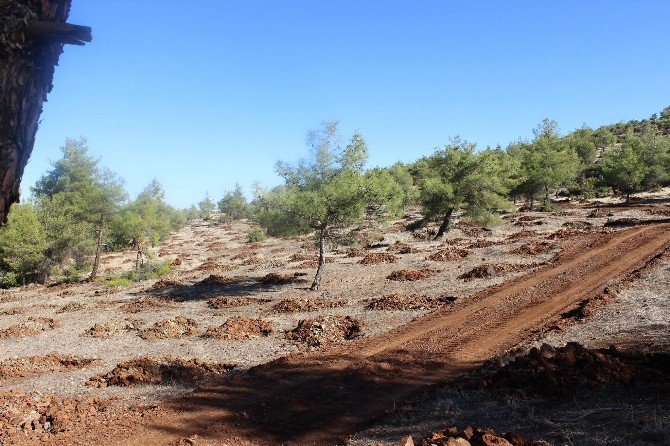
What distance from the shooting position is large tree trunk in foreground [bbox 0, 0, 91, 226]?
2443 mm

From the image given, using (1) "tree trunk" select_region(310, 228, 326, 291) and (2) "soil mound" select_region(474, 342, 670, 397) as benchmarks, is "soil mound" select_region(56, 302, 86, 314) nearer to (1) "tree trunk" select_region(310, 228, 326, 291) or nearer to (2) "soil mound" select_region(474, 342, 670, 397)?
(1) "tree trunk" select_region(310, 228, 326, 291)

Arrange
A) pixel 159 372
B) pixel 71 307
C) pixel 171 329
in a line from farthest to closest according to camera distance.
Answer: pixel 71 307
pixel 171 329
pixel 159 372

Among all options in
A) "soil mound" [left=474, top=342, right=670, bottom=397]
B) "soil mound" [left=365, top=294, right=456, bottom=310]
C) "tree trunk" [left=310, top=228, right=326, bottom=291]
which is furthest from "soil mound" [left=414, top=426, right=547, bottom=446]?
"tree trunk" [left=310, top=228, right=326, bottom=291]

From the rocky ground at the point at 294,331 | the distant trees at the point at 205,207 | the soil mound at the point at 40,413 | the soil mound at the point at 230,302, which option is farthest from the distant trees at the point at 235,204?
the soil mound at the point at 40,413

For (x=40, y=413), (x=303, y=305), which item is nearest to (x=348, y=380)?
(x=40, y=413)

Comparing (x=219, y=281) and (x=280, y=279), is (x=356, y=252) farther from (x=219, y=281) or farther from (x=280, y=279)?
(x=219, y=281)

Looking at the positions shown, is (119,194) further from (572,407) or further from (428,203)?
(572,407)

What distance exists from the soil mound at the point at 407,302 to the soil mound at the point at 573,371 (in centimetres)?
745

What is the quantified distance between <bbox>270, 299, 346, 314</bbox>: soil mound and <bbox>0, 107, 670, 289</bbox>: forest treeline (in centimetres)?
259

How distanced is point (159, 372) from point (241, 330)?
13.0 ft

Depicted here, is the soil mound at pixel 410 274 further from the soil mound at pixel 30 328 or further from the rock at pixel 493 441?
the rock at pixel 493 441

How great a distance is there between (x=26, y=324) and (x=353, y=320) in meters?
13.9

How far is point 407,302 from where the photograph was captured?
16.4m

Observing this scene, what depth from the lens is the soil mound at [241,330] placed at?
46.3 feet
